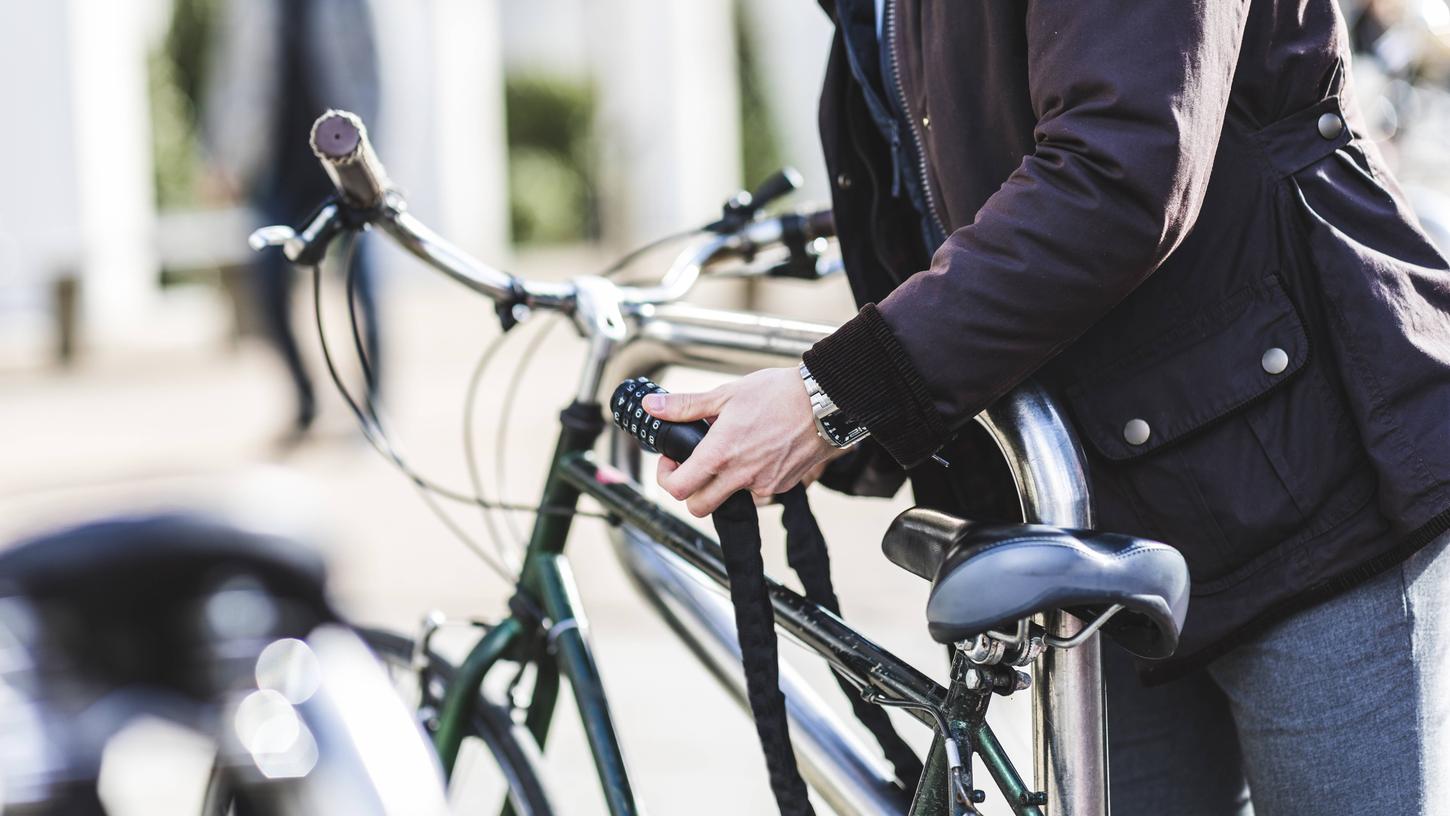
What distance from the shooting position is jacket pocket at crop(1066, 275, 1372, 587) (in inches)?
54.6

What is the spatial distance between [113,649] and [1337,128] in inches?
45.8

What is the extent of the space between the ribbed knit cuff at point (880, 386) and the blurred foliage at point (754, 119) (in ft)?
47.6

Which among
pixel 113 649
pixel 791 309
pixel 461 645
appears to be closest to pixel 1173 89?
pixel 113 649

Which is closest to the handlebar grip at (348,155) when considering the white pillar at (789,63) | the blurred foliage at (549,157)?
the blurred foliage at (549,157)

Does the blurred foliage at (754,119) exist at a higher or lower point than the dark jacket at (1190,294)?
lower

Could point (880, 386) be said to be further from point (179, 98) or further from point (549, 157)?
point (549, 157)

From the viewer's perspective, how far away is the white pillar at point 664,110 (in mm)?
14453

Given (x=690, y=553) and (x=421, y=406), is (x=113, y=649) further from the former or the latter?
(x=421, y=406)

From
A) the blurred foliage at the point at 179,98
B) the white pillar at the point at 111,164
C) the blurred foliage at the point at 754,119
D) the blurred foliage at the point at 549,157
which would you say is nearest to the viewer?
the white pillar at the point at 111,164

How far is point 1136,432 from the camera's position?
142cm

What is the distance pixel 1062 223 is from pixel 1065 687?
0.41 metres

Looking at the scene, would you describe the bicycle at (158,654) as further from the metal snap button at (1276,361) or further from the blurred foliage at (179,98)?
the blurred foliage at (179,98)

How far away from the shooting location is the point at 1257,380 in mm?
1380

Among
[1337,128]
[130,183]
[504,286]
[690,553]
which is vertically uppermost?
[1337,128]
